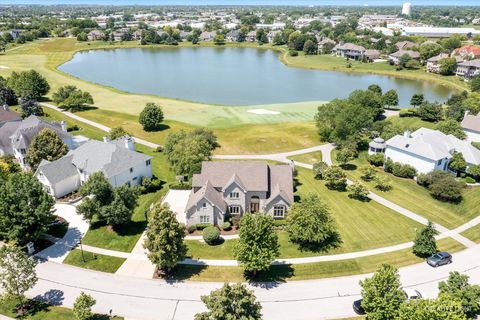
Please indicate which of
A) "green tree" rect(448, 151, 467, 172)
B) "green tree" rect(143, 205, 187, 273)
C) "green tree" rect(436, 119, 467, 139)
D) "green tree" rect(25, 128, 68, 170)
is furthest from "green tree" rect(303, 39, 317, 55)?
"green tree" rect(143, 205, 187, 273)

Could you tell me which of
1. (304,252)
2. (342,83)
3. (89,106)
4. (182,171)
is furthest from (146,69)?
(304,252)

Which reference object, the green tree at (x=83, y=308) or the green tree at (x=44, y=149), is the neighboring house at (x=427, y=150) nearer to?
the green tree at (x=83, y=308)

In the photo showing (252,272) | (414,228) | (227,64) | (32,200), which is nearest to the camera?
(252,272)

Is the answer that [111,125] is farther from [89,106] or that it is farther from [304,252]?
[304,252]

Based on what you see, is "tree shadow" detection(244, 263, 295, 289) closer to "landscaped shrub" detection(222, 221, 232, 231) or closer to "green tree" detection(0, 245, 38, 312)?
"landscaped shrub" detection(222, 221, 232, 231)

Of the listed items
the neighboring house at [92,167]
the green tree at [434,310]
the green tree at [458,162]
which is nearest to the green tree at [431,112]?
the green tree at [458,162]

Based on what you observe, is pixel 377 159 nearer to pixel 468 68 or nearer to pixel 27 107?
pixel 27 107
